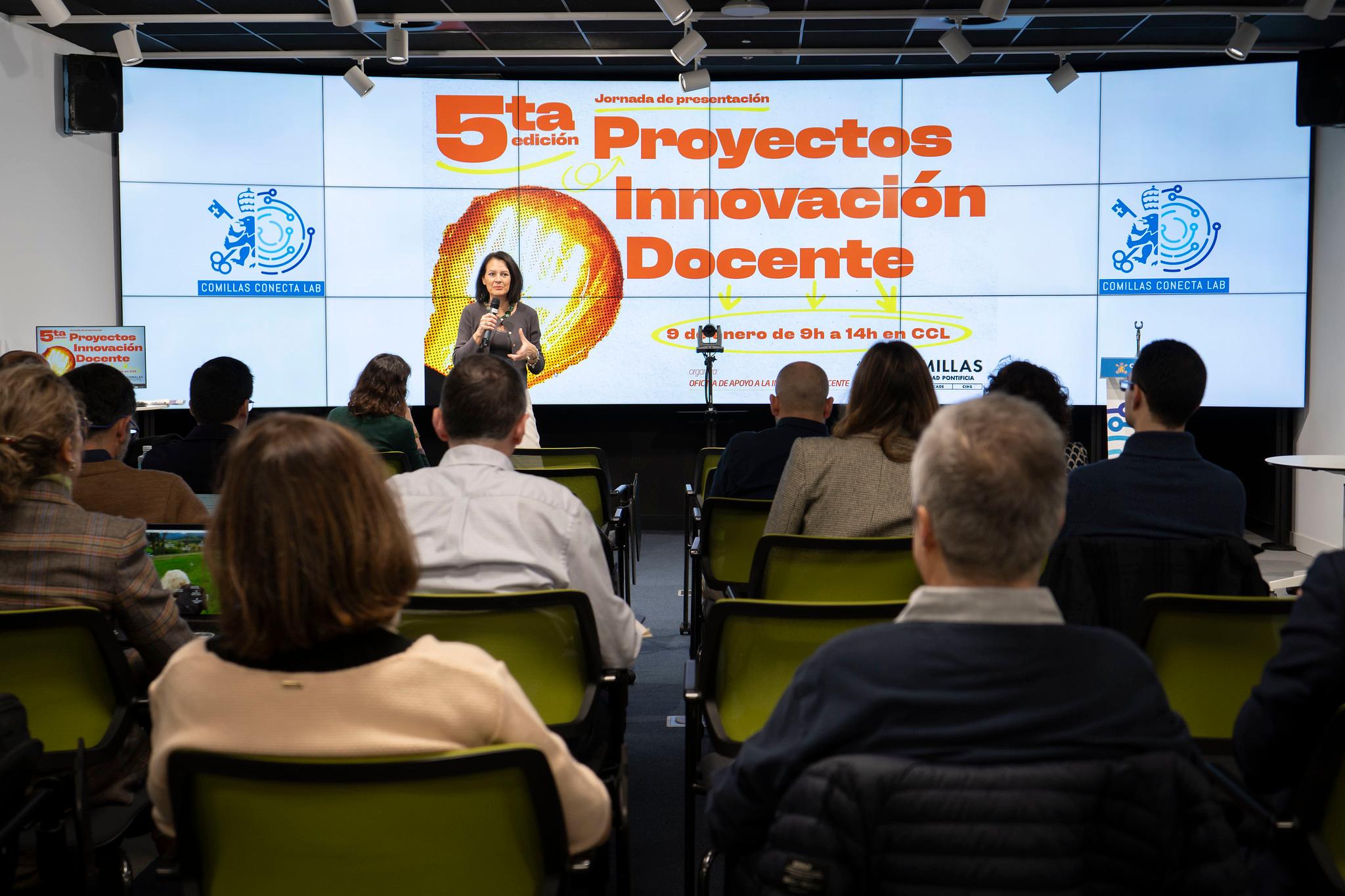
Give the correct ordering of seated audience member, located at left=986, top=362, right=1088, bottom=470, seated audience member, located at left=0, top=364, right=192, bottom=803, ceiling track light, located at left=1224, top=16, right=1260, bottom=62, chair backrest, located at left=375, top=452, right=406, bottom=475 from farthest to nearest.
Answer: ceiling track light, located at left=1224, top=16, right=1260, bottom=62
chair backrest, located at left=375, top=452, right=406, bottom=475
seated audience member, located at left=986, top=362, right=1088, bottom=470
seated audience member, located at left=0, top=364, right=192, bottom=803

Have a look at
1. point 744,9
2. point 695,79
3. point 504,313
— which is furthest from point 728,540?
point 695,79

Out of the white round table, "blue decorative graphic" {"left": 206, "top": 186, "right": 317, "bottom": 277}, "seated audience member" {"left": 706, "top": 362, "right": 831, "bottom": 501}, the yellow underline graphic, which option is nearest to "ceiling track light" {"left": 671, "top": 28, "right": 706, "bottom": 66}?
the yellow underline graphic

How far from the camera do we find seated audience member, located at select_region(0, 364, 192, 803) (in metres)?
2.00

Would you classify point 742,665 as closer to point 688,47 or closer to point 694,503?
point 694,503

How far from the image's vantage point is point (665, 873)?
2.65 m

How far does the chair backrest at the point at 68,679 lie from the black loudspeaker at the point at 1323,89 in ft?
25.6

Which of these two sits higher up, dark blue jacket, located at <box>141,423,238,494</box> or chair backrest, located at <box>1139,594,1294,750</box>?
dark blue jacket, located at <box>141,423,238,494</box>

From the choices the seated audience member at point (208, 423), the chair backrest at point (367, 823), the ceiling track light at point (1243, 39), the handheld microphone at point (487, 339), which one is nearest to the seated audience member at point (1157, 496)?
the chair backrest at point (367, 823)

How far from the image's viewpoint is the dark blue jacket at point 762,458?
3748mm

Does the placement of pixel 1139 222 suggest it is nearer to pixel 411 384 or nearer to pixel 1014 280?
pixel 1014 280

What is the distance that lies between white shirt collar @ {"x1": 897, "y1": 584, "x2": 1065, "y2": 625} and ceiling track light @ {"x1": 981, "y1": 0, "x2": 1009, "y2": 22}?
5.94m

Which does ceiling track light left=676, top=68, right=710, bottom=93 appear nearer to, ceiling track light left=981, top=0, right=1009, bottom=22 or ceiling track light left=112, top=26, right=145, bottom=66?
ceiling track light left=981, top=0, right=1009, bottom=22

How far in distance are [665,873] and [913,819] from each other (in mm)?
1732

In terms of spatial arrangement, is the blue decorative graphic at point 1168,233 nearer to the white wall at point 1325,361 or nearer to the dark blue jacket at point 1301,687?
the white wall at point 1325,361
